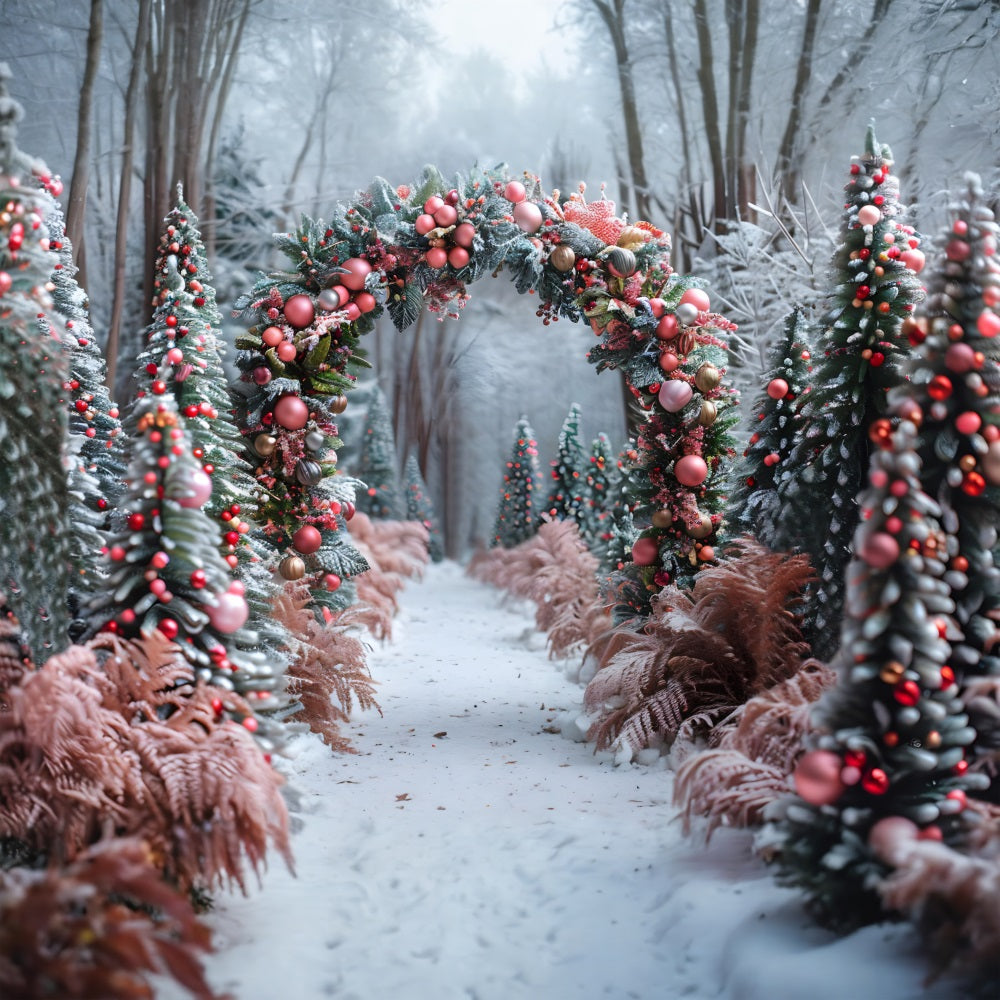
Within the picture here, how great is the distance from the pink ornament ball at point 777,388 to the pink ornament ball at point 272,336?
317 centimetres

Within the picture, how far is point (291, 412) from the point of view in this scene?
16.9 feet

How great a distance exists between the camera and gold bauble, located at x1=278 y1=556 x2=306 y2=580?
530 centimetres

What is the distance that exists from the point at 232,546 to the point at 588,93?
13850 millimetres

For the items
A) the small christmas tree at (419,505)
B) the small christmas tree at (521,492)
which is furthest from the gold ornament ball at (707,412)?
the small christmas tree at (419,505)

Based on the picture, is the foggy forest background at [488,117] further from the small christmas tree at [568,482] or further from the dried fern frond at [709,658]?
the small christmas tree at [568,482]

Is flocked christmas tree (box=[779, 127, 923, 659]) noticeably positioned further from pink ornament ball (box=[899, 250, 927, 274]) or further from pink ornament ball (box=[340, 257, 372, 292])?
pink ornament ball (box=[340, 257, 372, 292])

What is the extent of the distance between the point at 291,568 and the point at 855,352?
3.73m

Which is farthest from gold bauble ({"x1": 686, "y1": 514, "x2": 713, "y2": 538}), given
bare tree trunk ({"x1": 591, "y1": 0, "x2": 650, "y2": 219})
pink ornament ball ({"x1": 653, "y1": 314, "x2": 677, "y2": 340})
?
bare tree trunk ({"x1": 591, "y1": 0, "x2": 650, "y2": 219})

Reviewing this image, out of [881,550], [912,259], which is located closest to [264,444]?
[881,550]

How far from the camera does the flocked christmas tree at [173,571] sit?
3.06 m

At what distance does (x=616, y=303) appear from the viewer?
5266 mm

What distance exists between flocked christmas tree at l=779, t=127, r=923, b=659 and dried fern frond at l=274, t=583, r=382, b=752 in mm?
2774

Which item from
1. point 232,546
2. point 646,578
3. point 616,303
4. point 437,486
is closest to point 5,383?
point 232,546

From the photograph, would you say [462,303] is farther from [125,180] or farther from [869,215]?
[125,180]
